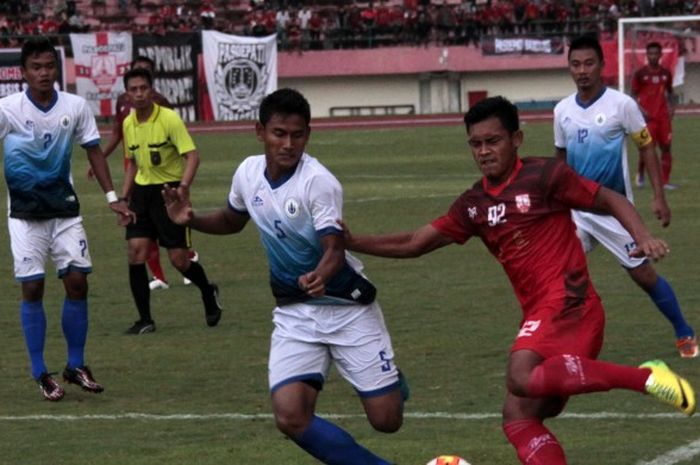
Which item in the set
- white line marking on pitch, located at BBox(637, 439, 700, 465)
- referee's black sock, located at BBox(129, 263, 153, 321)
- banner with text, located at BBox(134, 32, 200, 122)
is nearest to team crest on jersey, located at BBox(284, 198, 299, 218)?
white line marking on pitch, located at BBox(637, 439, 700, 465)

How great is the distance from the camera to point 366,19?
176 ft

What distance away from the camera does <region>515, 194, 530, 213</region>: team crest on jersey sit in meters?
6.95

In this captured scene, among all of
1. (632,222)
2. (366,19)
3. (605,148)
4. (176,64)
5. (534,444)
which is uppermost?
(632,222)

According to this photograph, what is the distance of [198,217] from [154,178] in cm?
588

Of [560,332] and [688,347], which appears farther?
[688,347]

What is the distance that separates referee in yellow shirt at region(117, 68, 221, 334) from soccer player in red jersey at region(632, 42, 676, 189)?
12.2m

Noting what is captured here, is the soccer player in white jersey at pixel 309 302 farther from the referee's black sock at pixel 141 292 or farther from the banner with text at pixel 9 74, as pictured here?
the banner with text at pixel 9 74

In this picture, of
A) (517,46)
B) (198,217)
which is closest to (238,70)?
(517,46)

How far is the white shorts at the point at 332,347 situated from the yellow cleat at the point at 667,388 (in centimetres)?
125

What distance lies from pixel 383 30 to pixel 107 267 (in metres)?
37.0

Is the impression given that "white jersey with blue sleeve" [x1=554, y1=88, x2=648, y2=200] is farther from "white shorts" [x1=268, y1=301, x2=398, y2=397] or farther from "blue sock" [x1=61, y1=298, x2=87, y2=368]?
"white shorts" [x1=268, y1=301, x2=398, y2=397]

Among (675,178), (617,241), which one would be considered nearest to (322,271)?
(617,241)

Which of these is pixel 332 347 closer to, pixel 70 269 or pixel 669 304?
pixel 70 269

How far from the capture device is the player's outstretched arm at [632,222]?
6.72 meters
